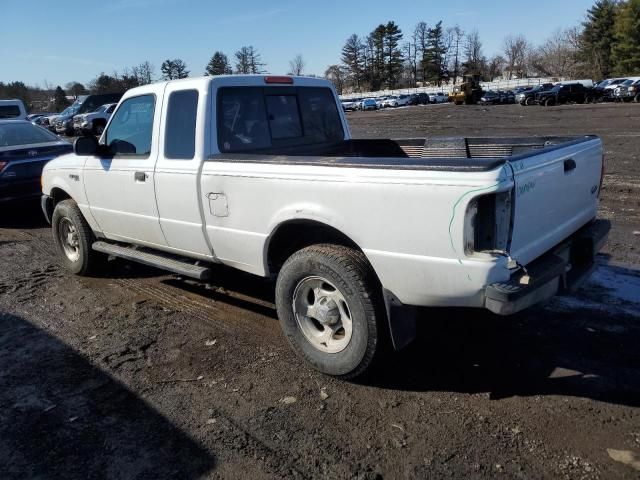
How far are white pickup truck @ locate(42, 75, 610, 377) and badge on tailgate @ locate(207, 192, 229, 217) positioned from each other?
1cm

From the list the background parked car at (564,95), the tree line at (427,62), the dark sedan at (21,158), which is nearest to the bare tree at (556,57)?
the tree line at (427,62)

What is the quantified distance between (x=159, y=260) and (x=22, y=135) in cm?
674

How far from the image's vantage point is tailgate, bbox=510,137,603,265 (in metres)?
3.19

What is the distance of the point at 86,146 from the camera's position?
5.49 m

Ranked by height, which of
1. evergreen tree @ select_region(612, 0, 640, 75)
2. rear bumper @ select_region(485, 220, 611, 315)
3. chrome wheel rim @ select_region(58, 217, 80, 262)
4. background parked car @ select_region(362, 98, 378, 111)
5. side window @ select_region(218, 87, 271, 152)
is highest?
evergreen tree @ select_region(612, 0, 640, 75)

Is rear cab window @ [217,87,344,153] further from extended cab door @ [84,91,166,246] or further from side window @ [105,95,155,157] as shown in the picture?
side window @ [105,95,155,157]

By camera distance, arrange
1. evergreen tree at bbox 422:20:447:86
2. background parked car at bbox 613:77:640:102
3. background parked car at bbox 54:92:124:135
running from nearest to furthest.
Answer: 1. background parked car at bbox 54:92:124:135
2. background parked car at bbox 613:77:640:102
3. evergreen tree at bbox 422:20:447:86

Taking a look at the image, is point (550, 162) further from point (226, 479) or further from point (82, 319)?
point (82, 319)

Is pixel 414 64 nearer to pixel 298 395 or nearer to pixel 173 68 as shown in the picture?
pixel 173 68

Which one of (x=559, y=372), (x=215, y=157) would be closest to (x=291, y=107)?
(x=215, y=157)

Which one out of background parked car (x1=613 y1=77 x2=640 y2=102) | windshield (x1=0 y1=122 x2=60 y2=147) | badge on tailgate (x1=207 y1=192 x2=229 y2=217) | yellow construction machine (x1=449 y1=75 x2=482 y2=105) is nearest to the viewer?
badge on tailgate (x1=207 y1=192 x2=229 y2=217)

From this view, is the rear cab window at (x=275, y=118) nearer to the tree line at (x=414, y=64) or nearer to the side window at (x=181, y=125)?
the side window at (x=181, y=125)

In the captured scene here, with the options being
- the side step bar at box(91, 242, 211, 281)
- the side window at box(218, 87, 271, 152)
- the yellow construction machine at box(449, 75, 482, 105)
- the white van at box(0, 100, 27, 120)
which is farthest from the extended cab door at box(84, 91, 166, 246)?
the yellow construction machine at box(449, 75, 482, 105)

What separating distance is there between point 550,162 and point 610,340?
1.61 metres
